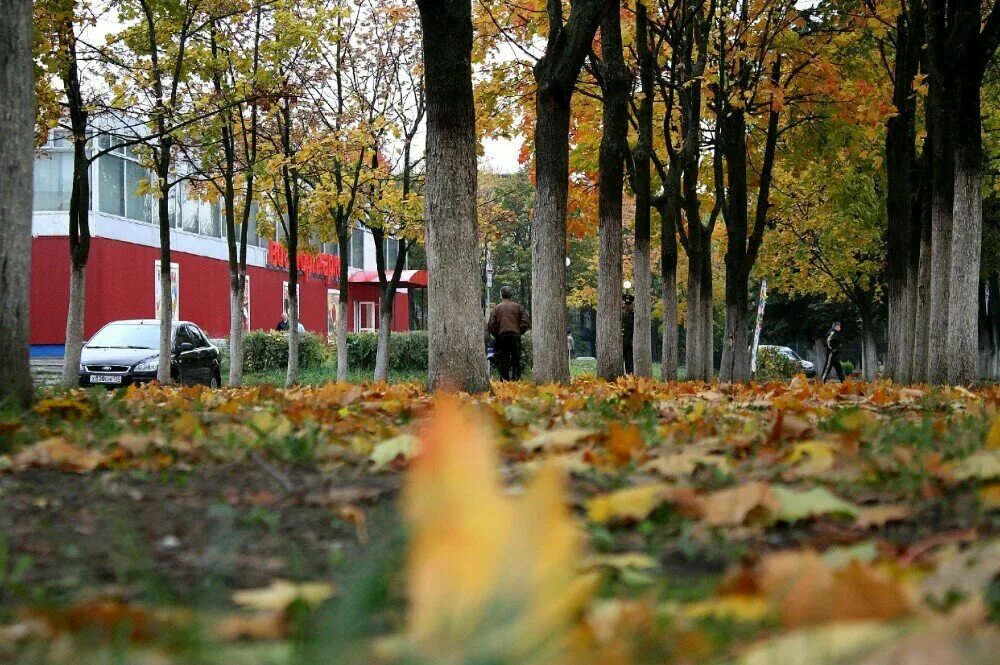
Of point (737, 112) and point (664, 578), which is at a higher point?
point (737, 112)

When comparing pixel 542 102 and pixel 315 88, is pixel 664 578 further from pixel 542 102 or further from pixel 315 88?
pixel 315 88

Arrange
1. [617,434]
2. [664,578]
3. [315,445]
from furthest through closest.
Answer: [315,445], [617,434], [664,578]

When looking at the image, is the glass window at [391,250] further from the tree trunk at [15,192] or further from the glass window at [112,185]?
the tree trunk at [15,192]

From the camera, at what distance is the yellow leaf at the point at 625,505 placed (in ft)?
8.73

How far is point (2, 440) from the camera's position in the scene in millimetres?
4312

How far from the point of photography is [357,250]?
66.5 meters

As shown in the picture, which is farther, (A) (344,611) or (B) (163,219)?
(B) (163,219)

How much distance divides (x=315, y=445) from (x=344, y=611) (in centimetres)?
288

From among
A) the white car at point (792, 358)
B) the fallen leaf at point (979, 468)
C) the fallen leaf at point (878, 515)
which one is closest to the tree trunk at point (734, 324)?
the fallen leaf at point (979, 468)

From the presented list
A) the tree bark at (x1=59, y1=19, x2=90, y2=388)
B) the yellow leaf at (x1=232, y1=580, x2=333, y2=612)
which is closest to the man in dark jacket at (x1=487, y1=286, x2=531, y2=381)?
the tree bark at (x1=59, y1=19, x2=90, y2=388)

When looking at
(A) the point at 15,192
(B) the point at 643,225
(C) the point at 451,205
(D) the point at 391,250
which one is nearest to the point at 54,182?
(B) the point at 643,225

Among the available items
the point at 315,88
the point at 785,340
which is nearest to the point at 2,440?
the point at 315,88

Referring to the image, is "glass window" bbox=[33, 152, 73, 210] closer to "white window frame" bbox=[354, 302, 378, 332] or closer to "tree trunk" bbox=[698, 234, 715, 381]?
"tree trunk" bbox=[698, 234, 715, 381]

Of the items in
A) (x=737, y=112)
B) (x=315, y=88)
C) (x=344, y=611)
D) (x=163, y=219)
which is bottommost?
(x=344, y=611)
